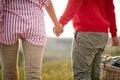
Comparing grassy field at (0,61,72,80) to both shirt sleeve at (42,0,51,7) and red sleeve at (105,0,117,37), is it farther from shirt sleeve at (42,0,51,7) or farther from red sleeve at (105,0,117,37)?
shirt sleeve at (42,0,51,7)

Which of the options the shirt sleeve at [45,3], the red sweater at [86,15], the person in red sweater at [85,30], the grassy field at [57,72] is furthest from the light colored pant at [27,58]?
the grassy field at [57,72]

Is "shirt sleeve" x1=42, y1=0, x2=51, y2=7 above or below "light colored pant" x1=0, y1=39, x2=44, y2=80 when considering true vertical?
above

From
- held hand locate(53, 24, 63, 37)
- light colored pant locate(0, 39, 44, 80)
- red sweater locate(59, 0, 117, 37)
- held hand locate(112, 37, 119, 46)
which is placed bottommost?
light colored pant locate(0, 39, 44, 80)

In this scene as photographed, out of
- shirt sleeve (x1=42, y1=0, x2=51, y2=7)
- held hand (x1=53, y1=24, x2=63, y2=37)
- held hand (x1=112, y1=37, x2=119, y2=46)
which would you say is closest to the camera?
shirt sleeve (x1=42, y1=0, x2=51, y2=7)

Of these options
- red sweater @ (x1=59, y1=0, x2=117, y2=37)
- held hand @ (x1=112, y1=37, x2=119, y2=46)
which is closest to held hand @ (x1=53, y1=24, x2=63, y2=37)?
red sweater @ (x1=59, y1=0, x2=117, y2=37)

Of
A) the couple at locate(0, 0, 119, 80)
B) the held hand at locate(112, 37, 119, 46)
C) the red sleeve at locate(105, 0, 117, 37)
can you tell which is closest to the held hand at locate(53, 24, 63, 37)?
the couple at locate(0, 0, 119, 80)

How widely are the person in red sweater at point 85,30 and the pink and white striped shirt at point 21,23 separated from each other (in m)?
0.59

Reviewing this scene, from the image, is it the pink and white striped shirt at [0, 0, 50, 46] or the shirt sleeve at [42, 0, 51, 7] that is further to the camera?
the shirt sleeve at [42, 0, 51, 7]

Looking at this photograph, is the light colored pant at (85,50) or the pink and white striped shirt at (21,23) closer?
the pink and white striped shirt at (21,23)

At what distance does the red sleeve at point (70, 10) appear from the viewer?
13.3 ft

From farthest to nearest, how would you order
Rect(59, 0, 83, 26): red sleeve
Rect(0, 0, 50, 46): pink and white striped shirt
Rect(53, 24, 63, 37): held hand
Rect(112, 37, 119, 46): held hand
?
1. Rect(112, 37, 119, 46): held hand
2. Rect(59, 0, 83, 26): red sleeve
3. Rect(53, 24, 63, 37): held hand
4. Rect(0, 0, 50, 46): pink and white striped shirt

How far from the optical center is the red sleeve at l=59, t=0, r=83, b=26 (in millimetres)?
4039

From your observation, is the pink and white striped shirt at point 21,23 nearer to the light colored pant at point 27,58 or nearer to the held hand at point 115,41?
the light colored pant at point 27,58

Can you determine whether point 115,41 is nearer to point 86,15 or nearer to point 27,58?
point 86,15
